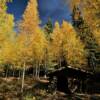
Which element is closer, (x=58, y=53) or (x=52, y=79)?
(x=52, y=79)

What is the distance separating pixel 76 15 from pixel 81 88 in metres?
20.0

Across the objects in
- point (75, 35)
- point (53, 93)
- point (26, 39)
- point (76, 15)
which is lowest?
point (53, 93)

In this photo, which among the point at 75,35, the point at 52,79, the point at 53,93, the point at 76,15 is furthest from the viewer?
the point at 75,35

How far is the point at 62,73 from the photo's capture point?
101 feet

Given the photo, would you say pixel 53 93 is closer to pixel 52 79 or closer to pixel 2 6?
pixel 52 79

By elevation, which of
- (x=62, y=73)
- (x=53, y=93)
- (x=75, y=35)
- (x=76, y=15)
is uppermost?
(x=75, y=35)

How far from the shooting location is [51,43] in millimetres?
54000

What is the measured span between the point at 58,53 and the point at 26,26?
55.5ft

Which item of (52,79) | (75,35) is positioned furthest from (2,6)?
(75,35)

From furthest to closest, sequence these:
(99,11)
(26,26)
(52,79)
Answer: (26,26)
(52,79)
(99,11)

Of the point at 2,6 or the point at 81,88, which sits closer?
the point at 2,6

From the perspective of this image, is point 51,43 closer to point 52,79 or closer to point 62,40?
point 62,40

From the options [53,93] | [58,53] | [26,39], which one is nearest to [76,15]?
[53,93]

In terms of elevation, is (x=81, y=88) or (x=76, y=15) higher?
(x=76, y=15)
